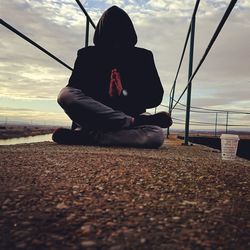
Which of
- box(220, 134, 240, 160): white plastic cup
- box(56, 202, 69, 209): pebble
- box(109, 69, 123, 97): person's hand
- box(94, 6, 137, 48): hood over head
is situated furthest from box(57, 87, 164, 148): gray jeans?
box(56, 202, 69, 209): pebble

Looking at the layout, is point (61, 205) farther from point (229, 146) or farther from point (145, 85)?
point (145, 85)

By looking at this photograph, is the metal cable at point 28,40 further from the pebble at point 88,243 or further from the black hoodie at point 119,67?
the pebble at point 88,243

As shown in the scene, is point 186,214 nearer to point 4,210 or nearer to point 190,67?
point 4,210

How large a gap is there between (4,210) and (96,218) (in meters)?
0.22

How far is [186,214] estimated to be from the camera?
75 centimetres

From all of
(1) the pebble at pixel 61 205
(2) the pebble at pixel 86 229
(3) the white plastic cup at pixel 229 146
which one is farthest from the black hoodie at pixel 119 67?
(2) the pebble at pixel 86 229

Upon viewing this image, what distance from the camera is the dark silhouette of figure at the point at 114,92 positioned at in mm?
2443

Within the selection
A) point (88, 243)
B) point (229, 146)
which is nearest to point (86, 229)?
point (88, 243)

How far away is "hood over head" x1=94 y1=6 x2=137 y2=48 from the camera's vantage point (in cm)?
262

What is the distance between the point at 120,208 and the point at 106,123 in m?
1.70

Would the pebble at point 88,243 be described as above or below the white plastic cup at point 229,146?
below

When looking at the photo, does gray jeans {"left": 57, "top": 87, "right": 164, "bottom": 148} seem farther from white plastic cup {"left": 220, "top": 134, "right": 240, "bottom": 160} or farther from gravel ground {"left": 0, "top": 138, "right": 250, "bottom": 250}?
gravel ground {"left": 0, "top": 138, "right": 250, "bottom": 250}

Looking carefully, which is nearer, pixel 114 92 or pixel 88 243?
pixel 88 243

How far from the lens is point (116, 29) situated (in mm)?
2627
